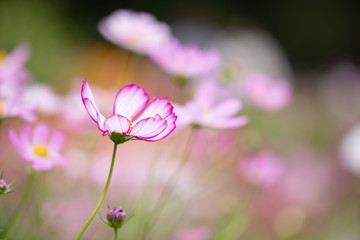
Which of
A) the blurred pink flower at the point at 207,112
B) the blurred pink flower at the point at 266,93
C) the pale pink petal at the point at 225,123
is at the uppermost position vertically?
the blurred pink flower at the point at 266,93

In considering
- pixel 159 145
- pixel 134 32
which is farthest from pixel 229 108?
pixel 159 145

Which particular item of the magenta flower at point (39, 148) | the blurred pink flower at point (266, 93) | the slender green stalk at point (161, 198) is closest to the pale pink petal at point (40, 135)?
the magenta flower at point (39, 148)

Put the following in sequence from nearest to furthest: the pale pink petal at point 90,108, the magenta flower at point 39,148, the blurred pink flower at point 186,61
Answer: the pale pink petal at point 90,108 < the magenta flower at point 39,148 < the blurred pink flower at point 186,61

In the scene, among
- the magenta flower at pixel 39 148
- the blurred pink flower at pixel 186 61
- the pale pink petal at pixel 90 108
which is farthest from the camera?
the blurred pink flower at pixel 186 61

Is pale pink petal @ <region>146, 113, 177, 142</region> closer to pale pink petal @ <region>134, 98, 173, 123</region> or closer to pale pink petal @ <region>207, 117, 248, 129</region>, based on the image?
pale pink petal @ <region>134, 98, 173, 123</region>

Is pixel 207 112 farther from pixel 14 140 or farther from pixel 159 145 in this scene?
pixel 159 145

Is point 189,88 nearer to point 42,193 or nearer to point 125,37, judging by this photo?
point 125,37

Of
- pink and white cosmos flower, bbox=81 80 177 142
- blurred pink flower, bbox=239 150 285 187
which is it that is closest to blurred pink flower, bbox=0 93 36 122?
pink and white cosmos flower, bbox=81 80 177 142

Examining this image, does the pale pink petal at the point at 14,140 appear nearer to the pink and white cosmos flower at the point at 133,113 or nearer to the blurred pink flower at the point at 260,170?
the pink and white cosmos flower at the point at 133,113

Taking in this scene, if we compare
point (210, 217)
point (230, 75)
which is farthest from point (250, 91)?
point (210, 217)
